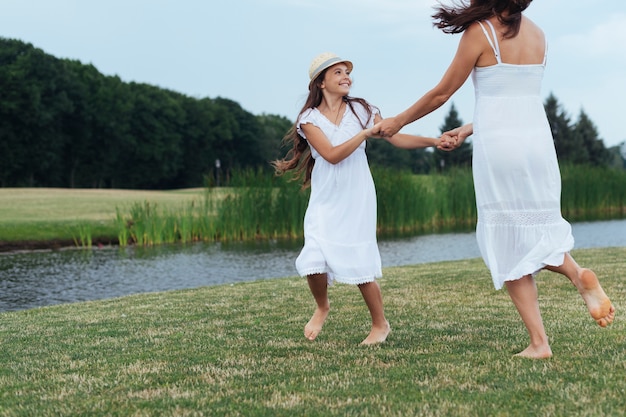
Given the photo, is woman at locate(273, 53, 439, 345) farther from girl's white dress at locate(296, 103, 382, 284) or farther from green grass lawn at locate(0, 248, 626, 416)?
green grass lawn at locate(0, 248, 626, 416)

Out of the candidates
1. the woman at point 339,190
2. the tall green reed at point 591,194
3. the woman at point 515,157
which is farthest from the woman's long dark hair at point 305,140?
the tall green reed at point 591,194

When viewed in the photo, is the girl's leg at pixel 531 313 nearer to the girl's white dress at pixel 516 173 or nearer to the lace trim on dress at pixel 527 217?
the girl's white dress at pixel 516 173

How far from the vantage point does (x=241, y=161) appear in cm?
8350

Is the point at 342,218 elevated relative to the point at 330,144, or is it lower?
lower

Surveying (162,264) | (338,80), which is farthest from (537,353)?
(162,264)

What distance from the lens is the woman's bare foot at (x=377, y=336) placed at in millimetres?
4758

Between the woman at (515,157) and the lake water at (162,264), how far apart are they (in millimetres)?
8663

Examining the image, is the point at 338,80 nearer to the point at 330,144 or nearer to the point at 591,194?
the point at 330,144

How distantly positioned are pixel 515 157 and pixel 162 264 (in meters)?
13.2

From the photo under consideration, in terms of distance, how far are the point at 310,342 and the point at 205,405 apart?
1.65 m

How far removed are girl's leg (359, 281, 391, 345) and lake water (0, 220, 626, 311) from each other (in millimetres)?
7557

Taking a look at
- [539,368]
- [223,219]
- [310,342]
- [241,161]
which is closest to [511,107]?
[539,368]

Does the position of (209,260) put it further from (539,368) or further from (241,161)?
(241,161)

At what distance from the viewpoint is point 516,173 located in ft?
12.8
